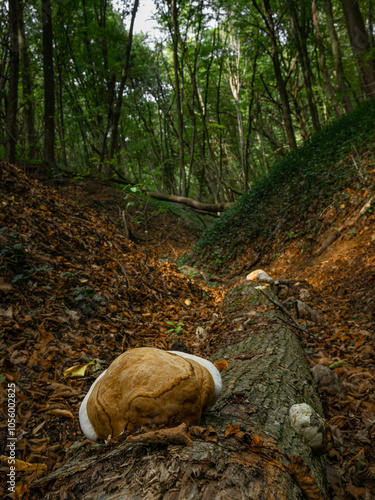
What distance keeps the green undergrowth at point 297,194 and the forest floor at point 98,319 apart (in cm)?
115

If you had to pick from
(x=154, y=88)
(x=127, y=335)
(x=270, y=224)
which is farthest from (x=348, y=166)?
(x=154, y=88)

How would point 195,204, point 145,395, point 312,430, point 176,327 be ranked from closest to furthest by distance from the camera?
point 145,395 < point 312,430 < point 176,327 < point 195,204

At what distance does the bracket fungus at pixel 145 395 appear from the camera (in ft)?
4.37

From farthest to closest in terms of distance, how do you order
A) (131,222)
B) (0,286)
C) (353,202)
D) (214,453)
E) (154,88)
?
(154,88), (131,222), (353,202), (0,286), (214,453)

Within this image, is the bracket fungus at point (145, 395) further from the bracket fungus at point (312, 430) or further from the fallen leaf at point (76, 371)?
the fallen leaf at point (76, 371)

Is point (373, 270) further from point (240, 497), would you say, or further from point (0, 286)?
point (0, 286)

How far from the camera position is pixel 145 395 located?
4.38ft

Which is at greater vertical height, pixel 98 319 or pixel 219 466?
pixel 98 319

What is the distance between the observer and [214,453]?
119cm

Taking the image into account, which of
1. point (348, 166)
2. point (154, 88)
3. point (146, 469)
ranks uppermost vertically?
point (154, 88)

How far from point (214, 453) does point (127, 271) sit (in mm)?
3926

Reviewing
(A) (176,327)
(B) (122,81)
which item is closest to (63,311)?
(A) (176,327)

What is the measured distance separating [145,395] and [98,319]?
2.23 m

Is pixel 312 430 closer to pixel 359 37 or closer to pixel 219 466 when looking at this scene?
pixel 219 466
